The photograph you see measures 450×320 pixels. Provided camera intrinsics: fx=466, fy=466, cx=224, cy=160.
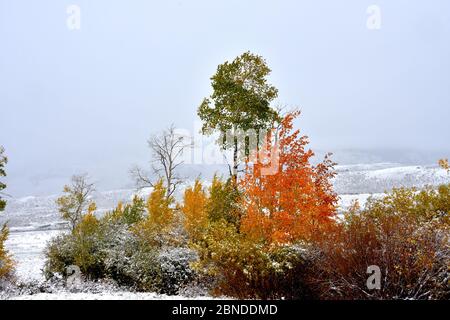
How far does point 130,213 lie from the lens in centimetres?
2983

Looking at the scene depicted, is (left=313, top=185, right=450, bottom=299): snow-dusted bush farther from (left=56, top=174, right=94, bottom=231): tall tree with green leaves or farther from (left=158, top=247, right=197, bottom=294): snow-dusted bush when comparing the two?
(left=56, top=174, right=94, bottom=231): tall tree with green leaves

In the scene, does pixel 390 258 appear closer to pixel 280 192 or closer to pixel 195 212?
pixel 280 192

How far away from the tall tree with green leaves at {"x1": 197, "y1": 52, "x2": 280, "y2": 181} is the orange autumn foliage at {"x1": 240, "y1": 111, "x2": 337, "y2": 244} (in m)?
5.10

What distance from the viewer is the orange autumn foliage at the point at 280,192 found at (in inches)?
766

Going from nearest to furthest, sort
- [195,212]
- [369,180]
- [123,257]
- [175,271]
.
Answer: [175,271], [123,257], [195,212], [369,180]

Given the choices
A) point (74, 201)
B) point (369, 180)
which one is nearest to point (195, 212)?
point (74, 201)

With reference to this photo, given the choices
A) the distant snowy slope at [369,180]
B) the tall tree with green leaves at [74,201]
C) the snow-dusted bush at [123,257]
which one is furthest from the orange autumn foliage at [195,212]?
the distant snowy slope at [369,180]

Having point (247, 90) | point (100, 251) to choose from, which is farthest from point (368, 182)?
point (100, 251)

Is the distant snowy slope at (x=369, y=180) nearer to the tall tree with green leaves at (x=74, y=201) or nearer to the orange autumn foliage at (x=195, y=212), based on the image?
the tall tree with green leaves at (x=74, y=201)

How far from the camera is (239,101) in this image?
27578 millimetres

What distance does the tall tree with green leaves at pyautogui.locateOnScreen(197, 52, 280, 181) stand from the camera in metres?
27.6

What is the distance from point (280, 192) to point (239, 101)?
29.2 feet

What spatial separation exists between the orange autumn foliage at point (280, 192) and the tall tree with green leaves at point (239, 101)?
510cm
